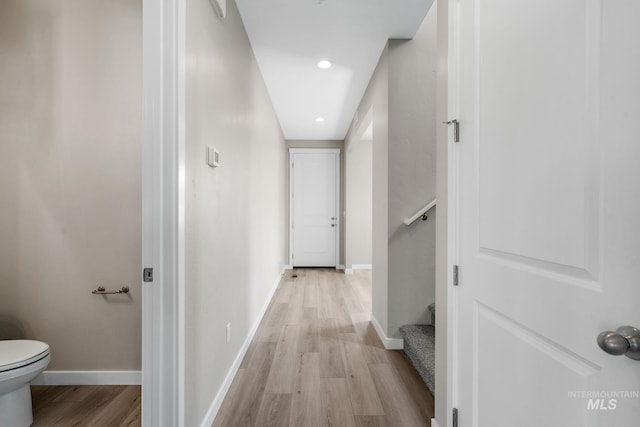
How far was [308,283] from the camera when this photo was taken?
4820 millimetres

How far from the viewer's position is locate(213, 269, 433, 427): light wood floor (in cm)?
166

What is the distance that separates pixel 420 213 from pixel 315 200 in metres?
3.72

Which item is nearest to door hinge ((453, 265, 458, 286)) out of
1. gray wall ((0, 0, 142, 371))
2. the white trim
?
gray wall ((0, 0, 142, 371))

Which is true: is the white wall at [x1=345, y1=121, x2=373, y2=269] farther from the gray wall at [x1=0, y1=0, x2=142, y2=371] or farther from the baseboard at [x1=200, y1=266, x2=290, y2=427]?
the gray wall at [x1=0, y1=0, x2=142, y2=371]

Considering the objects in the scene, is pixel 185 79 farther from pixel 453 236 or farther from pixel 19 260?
pixel 19 260

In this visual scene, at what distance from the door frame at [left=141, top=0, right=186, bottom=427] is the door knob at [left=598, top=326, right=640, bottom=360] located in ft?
4.12

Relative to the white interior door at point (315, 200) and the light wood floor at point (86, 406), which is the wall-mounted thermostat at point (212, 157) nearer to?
the light wood floor at point (86, 406)

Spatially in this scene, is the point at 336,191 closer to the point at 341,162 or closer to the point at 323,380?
the point at 341,162

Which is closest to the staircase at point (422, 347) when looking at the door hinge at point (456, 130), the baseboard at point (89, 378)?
the door hinge at point (456, 130)

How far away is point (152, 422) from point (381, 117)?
2.60 metres

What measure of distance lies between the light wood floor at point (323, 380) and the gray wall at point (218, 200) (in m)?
0.21

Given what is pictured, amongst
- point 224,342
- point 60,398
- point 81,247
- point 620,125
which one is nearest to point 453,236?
point 620,125

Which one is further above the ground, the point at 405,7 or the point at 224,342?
the point at 405,7

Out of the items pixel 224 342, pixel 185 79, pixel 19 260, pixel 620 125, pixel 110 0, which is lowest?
pixel 224 342
